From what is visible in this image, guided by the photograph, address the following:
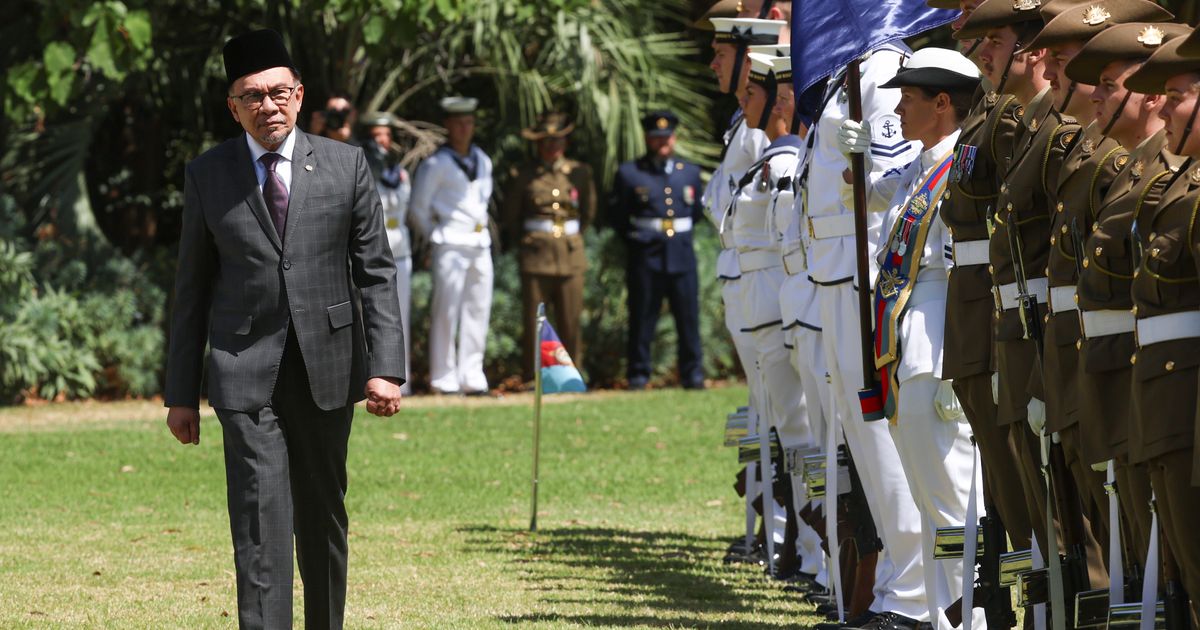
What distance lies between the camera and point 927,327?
6.60m

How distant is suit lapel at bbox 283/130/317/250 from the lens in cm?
627

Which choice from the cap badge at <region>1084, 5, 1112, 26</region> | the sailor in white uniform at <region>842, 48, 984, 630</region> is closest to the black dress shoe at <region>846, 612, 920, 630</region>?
the sailor in white uniform at <region>842, 48, 984, 630</region>

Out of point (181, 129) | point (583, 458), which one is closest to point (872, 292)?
point (583, 458)

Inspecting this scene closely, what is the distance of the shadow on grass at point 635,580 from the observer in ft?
26.0

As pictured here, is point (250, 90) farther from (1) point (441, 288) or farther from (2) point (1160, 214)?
(1) point (441, 288)

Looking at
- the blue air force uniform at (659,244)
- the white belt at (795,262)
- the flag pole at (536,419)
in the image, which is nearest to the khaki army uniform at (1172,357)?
the white belt at (795,262)

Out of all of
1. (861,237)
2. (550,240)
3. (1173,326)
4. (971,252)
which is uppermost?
(550,240)

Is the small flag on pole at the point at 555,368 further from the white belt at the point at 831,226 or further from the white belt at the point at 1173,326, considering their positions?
the white belt at the point at 1173,326

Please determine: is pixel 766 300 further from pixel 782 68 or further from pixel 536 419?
pixel 536 419

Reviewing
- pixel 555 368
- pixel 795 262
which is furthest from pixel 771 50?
pixel 555 368

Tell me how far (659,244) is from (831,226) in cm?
1142

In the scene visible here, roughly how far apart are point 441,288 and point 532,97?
2.41 m

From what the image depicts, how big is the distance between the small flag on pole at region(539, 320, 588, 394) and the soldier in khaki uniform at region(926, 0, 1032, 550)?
461 centimetres

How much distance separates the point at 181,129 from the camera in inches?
813
